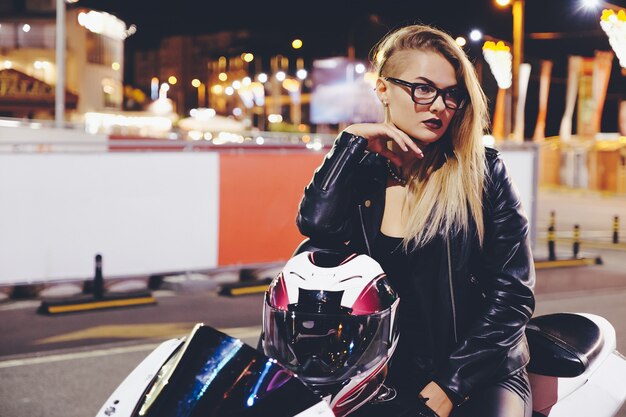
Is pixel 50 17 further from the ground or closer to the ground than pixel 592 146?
further from the ground

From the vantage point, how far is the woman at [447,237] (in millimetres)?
2381

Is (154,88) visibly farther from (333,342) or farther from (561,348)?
(333,342)

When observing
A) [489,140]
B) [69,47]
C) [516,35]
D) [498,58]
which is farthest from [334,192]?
[69,47]

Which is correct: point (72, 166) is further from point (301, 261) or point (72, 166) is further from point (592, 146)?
point (592, 146)

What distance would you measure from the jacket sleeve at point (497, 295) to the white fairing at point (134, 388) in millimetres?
815

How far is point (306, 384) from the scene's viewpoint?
6.61ft

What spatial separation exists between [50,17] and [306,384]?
2059 inches

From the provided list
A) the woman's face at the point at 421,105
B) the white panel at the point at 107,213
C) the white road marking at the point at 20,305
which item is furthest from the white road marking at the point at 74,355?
the woman's face at the point at 421,105

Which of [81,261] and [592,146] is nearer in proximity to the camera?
[81,261]

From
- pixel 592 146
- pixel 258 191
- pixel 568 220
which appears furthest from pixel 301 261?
pixel 592 146

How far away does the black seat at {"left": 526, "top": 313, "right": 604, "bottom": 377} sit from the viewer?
2.71 meters

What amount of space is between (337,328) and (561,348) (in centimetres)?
102

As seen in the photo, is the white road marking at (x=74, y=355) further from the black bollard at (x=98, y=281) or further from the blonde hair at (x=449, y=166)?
the blonde hair at (x=449, y=166)

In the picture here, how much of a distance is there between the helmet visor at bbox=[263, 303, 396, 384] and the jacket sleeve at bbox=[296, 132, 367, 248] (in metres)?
0.49
